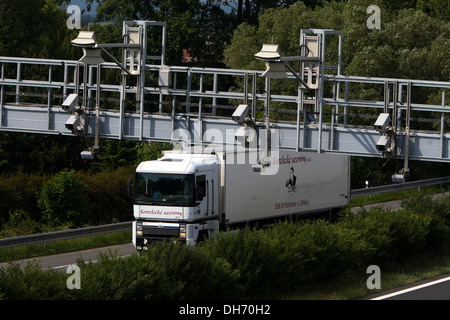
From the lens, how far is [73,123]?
2803 cm

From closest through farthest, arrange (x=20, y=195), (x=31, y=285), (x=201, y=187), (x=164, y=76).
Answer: (x=31, y=285) < (x=201, y=187) < (x=164, y=76) < (x=20, y=195)

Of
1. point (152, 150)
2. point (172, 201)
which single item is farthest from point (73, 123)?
point (152, 150)

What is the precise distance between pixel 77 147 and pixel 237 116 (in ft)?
91.0

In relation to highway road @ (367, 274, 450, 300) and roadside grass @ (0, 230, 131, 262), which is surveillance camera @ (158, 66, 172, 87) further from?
highway road @ (367, 274, 450, 300)

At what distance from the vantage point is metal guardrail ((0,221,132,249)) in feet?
94.7

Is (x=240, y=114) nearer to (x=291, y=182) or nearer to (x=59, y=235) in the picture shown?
(x=291, y=182)

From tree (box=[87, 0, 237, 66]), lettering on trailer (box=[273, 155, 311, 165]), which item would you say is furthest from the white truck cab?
tree (box=[87, 0, 237, 66])

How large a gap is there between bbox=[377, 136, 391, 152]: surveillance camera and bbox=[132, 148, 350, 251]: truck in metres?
3.81

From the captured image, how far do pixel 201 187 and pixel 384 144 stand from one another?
5.67 meters

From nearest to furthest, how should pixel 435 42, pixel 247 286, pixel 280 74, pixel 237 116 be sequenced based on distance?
pixel 247 286 < pixel 280 74 < pixel 237 116 < pixel 435 42

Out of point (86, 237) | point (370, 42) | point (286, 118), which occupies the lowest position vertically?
point (86, 237)

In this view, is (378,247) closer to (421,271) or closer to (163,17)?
(421,271)
